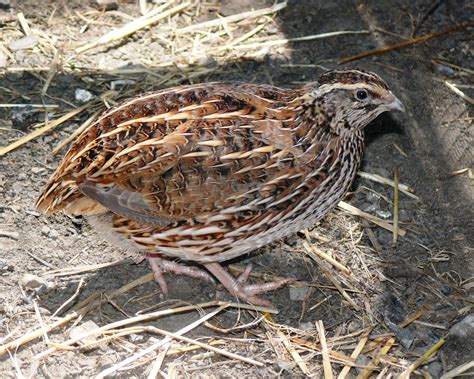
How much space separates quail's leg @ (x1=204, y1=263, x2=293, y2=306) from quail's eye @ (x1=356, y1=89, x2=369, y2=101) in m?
1.29

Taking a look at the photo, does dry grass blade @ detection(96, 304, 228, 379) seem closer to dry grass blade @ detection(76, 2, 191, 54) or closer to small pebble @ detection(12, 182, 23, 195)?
small pebble @ detection(12, 182, 23, 195)

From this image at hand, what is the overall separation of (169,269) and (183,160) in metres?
1.04

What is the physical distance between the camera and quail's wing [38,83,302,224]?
15.3 ft

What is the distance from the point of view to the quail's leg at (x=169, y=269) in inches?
209

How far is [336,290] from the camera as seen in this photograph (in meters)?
5.34

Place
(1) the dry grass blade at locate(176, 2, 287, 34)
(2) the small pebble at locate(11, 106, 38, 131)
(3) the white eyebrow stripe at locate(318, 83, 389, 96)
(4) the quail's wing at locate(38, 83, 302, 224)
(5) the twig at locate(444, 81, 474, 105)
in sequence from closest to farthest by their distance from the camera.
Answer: (4) the quail's wing at locate(38, 83, 302, 224) → (3) the white eyebrow stripe at locate(318, 83, 389, 96) → (2) the small pebble at locate(11, 106, 38, 131) → (5) the twig at locate(444, 81, 474, 105) → (1) the dry grass blade at locate(176, 2, 287, 34)

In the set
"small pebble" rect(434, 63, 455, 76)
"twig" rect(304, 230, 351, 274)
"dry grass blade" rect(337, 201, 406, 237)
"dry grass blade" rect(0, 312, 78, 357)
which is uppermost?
"small pebble" rect(434, 63, 455, 76)

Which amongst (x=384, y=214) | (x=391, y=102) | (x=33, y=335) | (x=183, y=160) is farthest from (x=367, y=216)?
(x=33, y=335)

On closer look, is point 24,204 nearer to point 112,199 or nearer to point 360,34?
point 112,199

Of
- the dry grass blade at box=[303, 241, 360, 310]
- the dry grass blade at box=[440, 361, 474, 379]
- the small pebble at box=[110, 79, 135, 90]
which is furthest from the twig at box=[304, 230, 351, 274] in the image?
the small pebble at box=[110, 79, 135, 90]

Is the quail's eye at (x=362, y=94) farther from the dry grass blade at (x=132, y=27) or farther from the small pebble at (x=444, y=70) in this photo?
the dry grass blade at (x=132, y=27)

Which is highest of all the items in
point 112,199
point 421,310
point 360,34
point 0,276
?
point 360,34

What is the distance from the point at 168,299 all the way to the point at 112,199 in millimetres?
893

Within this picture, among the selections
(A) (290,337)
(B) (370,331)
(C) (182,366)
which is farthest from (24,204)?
(B) (370,331)
